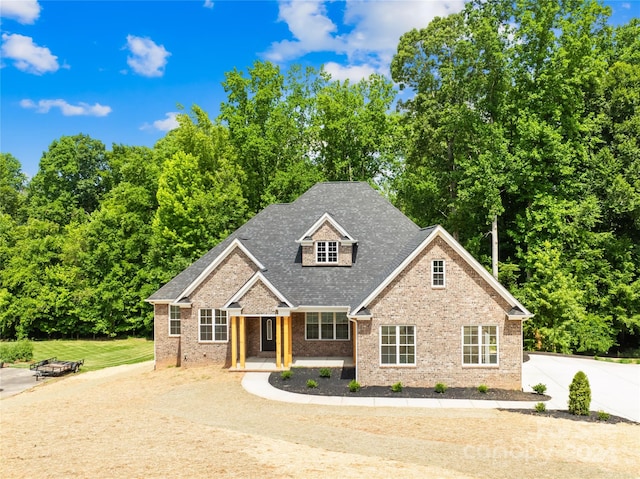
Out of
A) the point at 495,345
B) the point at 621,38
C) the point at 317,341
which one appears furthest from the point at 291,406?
the point at 621,38

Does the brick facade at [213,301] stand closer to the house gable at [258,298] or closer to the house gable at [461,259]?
the house gable at [258,298]

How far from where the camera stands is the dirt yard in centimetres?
Answer: 1265

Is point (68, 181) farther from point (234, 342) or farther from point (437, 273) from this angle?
point (437, 273)

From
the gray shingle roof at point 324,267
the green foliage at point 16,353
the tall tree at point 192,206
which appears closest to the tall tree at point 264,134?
the tall tree at point 192,206

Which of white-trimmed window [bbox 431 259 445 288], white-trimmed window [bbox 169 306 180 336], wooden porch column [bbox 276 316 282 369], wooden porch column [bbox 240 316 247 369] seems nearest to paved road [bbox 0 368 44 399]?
white-trimmed window [bbox 169 306 180 336]

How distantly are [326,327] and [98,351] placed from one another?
23848 mm

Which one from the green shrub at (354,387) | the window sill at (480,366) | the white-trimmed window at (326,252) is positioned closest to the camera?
the green shrub at (354,387)

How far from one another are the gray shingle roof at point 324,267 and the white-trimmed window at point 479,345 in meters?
4.72

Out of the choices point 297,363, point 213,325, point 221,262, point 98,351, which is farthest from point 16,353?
point 297,363

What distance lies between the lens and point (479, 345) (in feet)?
71.8

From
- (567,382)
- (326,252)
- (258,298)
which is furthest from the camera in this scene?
(326,252)

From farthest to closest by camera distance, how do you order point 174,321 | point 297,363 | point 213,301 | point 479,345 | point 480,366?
point 174,321
point 213,301
point 297,363
point 479,345
point 480,366

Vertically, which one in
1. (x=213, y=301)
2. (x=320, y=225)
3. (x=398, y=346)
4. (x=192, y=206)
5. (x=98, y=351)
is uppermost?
(x=192, y=206)

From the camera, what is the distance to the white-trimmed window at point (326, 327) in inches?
1066
